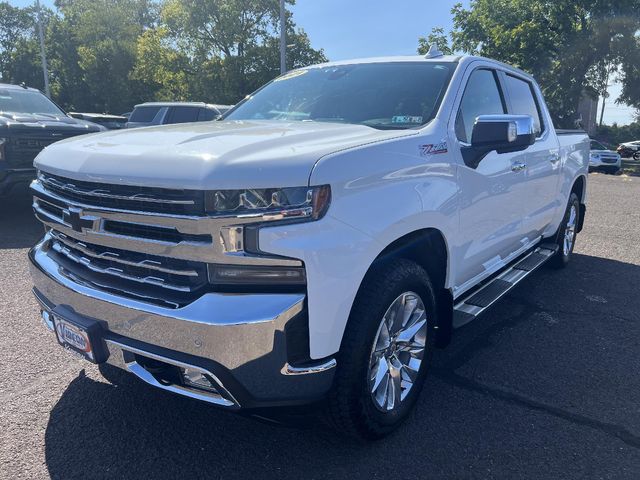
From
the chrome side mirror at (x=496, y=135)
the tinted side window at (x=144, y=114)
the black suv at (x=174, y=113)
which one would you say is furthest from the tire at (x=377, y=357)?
the tinted side window at (x=144, y=114)

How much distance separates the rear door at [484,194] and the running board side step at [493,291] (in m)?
0.11

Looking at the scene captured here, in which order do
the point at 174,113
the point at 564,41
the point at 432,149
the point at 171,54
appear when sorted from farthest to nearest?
the point at 171,54
the point at 564,41
the point at 174,113
the point at 432,149

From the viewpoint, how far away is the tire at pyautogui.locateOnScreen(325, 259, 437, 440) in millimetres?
2385

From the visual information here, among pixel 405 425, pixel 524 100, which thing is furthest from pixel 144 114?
pixel 405 425

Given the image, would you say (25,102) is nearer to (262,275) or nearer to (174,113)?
(174,113)


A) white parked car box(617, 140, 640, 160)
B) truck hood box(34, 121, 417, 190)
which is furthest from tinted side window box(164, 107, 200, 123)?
white parked car box(617, 140, 640, 160)

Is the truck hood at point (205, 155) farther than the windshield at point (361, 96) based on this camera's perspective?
No

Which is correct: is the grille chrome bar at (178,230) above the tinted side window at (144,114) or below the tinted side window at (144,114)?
below

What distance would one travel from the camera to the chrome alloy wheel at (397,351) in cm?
262

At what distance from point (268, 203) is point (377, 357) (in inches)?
38.7

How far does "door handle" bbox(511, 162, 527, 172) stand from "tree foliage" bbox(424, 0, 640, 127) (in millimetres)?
26462

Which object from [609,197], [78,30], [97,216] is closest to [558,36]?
[609,197]

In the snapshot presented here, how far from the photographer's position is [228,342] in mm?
2055

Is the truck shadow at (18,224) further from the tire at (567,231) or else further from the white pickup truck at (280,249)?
the tire at (567,231)
